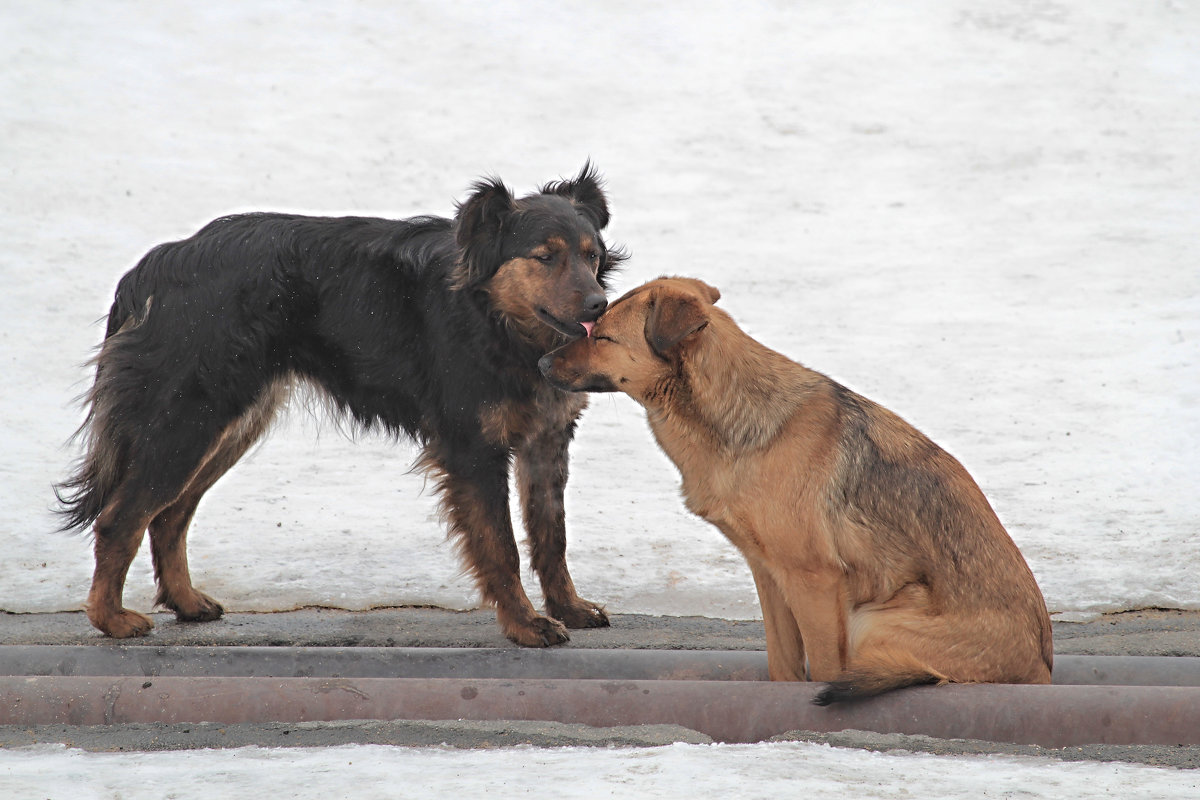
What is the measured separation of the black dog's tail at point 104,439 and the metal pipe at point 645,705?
5.12 ft

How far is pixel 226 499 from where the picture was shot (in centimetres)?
751

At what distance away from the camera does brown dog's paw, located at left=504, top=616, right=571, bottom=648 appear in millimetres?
5324

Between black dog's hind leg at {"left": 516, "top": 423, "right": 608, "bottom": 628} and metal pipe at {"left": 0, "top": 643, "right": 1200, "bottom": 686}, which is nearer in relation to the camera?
metal pipe at {"left": 0, "top": 643, "right": 1200, "bottom": 686}

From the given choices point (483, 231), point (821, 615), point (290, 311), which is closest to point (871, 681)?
point (821, 615)

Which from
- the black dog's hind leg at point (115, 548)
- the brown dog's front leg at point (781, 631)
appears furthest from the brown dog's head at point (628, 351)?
the black dog's hind leg at point (115, 548)

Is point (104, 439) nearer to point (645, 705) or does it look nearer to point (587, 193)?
point (587, 193)

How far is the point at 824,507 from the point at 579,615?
193 centimetres

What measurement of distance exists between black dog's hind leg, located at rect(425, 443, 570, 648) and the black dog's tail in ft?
5.49

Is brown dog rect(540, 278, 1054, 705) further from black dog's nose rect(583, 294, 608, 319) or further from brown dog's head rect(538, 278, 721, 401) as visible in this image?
black dog's nose rect(583, 294, 608, 319)

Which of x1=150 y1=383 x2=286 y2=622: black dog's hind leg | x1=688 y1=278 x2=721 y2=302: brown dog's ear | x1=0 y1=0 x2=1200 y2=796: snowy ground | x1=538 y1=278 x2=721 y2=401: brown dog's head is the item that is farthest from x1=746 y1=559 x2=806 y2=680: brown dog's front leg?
x1=150 y1=383 x2=286 y2=622: black dog's hind leg

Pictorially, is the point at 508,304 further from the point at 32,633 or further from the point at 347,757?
the point at 32,633

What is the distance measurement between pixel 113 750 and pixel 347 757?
0.82 metres

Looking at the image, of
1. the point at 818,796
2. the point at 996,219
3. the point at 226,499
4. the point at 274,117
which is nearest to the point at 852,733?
the point at 818,796

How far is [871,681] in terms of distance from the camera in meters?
3.81
